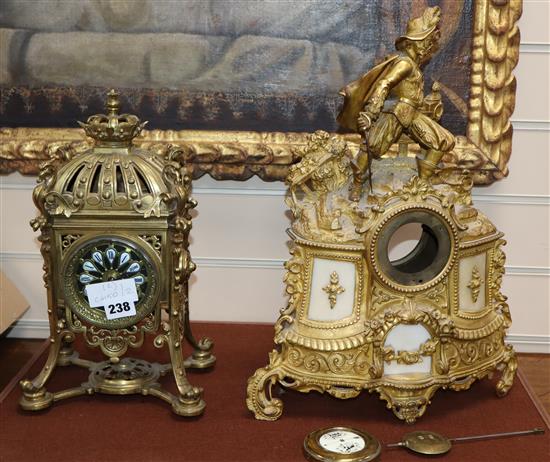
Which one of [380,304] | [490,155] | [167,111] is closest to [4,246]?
[167,111]

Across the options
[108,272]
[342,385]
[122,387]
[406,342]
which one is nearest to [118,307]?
[108,272]

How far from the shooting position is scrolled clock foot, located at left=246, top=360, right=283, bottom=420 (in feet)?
6.97

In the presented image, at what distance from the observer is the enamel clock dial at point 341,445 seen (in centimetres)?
194

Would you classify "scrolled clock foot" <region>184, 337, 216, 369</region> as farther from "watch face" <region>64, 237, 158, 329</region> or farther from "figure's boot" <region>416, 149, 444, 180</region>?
"figure's boot" <region>416, 149, 444, 180</region>

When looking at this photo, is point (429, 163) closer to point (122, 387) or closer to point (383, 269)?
point (383, 269)

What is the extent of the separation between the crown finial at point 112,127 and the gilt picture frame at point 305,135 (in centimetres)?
49

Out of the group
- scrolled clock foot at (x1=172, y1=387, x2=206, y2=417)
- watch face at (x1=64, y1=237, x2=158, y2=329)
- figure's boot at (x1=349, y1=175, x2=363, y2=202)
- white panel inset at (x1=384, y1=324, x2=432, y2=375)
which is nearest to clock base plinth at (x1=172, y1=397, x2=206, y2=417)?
scrolled clock foot at (x1=172, y1=387, x2=206, y2=417)

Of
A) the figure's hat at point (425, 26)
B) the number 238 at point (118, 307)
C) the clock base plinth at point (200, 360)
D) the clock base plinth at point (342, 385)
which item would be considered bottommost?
the clock base plinth at point (200, 360)

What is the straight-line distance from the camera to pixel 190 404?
7.09 ft

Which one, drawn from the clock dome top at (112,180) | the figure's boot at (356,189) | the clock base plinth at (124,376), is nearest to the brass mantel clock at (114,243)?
the clock dome top at (112,180)

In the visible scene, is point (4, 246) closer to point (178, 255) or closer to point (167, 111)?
point (167, 111)

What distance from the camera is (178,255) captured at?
2.08 metres

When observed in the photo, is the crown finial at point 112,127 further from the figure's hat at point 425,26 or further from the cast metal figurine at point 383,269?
the figure's hat at point 425,26

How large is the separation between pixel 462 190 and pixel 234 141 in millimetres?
774
